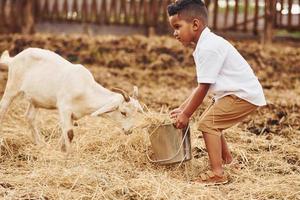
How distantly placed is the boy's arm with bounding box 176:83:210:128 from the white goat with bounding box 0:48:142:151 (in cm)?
68

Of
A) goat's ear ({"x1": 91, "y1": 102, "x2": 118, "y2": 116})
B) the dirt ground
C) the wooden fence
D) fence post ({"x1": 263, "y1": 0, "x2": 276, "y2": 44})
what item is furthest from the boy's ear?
the wooden fence

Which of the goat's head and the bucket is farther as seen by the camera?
the goat's head

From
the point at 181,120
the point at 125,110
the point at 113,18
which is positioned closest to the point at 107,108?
the point at 125,110

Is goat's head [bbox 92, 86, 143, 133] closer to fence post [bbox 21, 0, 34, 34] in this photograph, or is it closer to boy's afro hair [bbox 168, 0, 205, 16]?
boy's afro hair [bbox 168, 0, 205, 16]

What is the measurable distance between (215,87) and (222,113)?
0.77 ft

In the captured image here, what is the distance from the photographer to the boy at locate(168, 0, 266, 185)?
5.21 metres

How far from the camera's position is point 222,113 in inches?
211

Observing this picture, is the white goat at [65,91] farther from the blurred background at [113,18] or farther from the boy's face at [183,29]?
the blurred background at [113,18]

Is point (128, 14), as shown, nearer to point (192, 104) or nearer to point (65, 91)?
point (65, 91)

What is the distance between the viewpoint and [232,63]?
526cm

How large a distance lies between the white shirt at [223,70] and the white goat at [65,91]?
2.98 feet

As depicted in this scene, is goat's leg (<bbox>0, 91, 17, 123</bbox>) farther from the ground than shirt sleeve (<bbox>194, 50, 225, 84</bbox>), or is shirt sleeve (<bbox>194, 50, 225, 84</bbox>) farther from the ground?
shirt sleeve (<bbox>194, 50, 225, 84</bbox>)

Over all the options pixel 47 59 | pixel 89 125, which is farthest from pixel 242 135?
pixel 47 59

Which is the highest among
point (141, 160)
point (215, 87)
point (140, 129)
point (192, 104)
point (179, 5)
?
point (179, 5)
